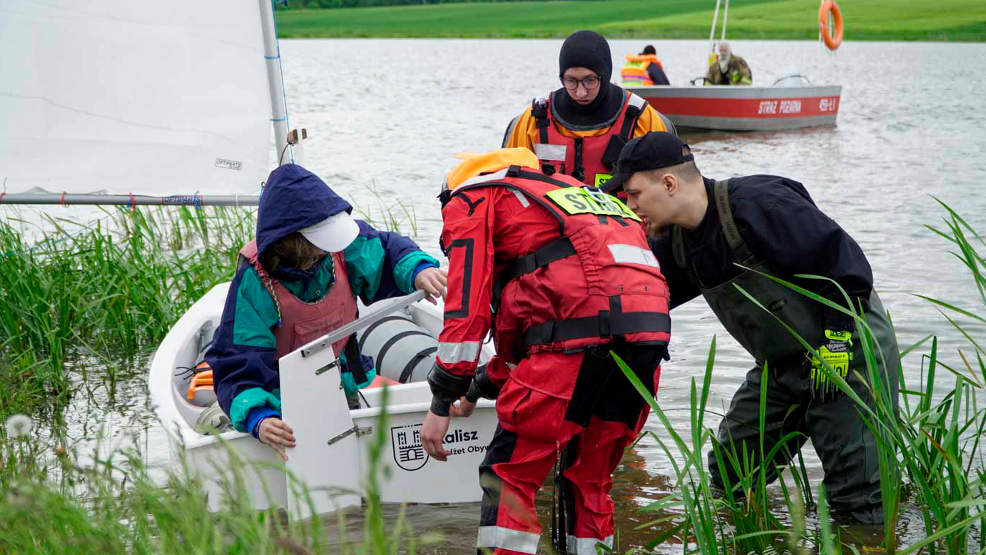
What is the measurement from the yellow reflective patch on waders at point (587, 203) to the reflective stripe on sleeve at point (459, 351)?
499mm

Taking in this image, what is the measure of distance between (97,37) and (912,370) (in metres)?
5.00

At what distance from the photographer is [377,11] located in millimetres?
79875

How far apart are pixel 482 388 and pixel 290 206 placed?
2.98ft

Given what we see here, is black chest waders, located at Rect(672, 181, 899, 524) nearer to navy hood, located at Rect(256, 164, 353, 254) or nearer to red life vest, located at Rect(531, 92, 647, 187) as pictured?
navy hood, located at Rect(256, 164, 353, 254)

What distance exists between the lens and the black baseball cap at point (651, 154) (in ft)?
10.8

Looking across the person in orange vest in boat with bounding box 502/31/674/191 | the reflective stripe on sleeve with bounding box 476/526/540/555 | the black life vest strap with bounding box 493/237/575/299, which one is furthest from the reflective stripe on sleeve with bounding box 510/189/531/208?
the person in orange vest in boat with bounding box 502/31/674/191

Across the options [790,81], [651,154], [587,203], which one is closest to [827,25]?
[790,81]

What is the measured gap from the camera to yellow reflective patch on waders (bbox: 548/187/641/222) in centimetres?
308

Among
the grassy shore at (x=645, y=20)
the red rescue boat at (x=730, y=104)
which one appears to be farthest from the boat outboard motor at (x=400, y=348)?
the grassy shore at (x=645, y=20)

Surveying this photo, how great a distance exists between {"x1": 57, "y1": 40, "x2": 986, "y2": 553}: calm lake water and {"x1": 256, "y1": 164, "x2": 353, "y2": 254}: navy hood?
128 cm

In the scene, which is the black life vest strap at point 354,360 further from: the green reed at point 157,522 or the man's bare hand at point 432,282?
the green reed at point 157,522

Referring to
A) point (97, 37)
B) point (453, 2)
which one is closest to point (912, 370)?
point (97, 37)

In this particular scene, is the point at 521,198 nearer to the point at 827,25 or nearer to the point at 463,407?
the point at 463,407

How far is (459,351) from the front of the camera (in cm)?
303
